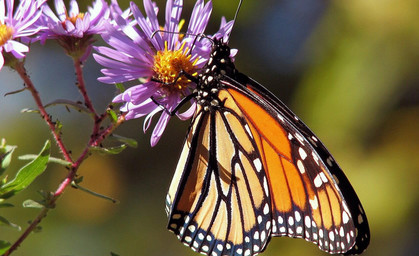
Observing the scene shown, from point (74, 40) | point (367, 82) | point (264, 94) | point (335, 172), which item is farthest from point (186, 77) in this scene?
point (367, 82)

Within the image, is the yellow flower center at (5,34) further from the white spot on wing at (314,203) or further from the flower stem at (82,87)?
the white spot on wing at (314,203)

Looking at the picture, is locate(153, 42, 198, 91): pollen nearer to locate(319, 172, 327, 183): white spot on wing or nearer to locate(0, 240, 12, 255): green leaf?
locate(319, 172, 327, 183): white spot on wing

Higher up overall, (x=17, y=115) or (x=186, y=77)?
(x=17, y=115)

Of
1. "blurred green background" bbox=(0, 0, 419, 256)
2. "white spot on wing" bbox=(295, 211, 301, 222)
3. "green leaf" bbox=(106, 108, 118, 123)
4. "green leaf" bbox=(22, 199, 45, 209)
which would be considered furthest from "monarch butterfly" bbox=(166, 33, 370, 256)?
"blurred green background" bbox=(0, 0, 419, 256)

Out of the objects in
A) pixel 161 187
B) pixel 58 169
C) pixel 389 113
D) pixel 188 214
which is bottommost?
pixel 188 214

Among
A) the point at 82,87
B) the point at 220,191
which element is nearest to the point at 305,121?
the point at 220,191

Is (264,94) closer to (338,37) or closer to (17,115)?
(338,37)

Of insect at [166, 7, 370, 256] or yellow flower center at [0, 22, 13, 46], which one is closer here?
yellow flower center at [0, 22, 13, 46]
